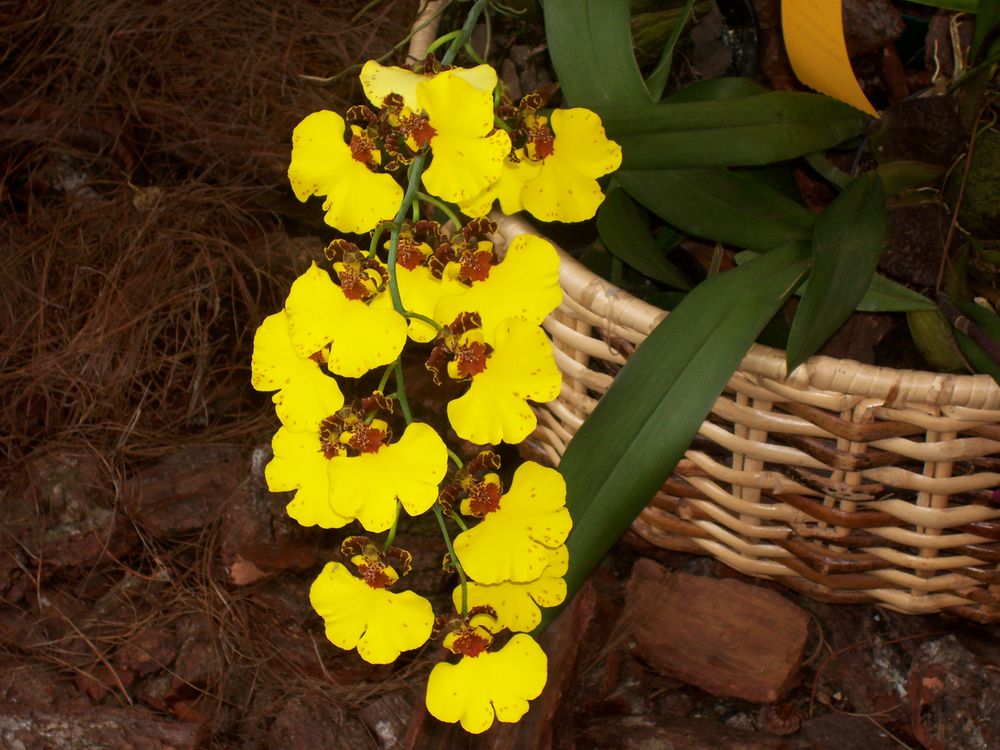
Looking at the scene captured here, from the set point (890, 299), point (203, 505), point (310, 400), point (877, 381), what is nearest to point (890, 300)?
point (890, 299)

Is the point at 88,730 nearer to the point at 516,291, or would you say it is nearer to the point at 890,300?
the point at 516,291

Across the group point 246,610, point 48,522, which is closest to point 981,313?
point 246,610

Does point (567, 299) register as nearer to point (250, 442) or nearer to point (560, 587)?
point (560, 587)

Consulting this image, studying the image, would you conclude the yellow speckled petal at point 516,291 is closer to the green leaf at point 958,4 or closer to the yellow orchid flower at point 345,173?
the yellow orchid flower at point 345,173

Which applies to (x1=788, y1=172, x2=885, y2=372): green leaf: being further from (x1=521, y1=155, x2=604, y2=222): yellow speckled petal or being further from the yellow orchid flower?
the yellow orchid flower

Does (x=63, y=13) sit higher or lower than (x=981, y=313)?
lower

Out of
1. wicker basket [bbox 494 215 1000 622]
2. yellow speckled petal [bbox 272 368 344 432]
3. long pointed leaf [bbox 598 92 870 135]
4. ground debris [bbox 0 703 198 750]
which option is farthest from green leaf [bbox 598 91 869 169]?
ground debris [bbox 0 703 198 750]

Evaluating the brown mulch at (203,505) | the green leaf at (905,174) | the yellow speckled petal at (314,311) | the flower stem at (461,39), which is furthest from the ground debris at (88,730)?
the green leaf at (905,174)
